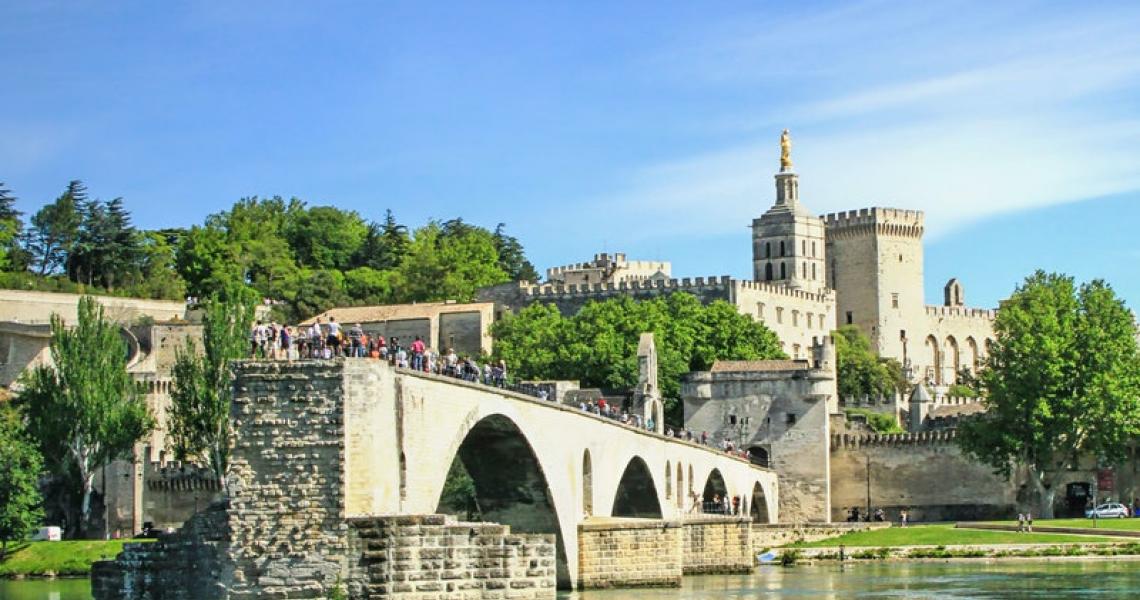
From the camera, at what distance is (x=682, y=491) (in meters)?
71.2

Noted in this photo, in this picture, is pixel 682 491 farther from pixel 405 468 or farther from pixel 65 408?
pixel 405 468

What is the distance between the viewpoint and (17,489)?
227 ft

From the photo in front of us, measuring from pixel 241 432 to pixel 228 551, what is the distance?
2015 millimetres

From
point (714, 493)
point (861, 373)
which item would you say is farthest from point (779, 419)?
point (861, 373)

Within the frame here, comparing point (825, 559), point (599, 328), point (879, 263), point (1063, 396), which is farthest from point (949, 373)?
point (825, 559)

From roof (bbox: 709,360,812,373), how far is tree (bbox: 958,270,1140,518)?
26.4 ft

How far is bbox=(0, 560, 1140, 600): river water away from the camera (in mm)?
50531

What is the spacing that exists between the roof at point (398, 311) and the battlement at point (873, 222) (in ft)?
107

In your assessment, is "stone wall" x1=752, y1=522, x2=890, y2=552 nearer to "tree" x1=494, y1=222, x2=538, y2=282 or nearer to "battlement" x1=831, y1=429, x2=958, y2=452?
"battlement" x1=831, y1=429, x2=958, y2=452

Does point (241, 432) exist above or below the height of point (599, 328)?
below

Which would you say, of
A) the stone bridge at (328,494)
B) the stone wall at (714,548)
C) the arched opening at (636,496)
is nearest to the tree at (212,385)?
the arched opening at (636,496)

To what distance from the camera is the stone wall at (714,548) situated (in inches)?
2395

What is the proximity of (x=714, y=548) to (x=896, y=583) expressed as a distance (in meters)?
7.15

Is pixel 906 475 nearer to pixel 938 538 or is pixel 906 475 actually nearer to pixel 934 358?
pixel 938 538
